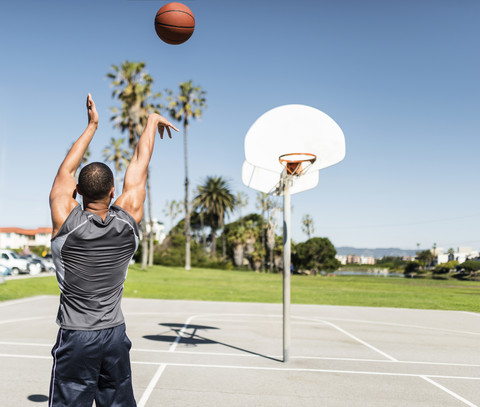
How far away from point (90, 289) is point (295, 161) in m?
6.48

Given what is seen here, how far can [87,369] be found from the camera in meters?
2.67

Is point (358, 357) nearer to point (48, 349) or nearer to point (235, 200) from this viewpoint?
point (48, 349)

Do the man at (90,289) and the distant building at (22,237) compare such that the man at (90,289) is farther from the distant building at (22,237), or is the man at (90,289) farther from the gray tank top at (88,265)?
the distant building at (22,237)

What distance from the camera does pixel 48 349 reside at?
8250 mm

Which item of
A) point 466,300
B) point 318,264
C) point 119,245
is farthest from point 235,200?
point 119,245

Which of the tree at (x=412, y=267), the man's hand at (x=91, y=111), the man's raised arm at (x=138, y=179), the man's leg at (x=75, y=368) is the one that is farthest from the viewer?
the tree at (x=412, y=267)

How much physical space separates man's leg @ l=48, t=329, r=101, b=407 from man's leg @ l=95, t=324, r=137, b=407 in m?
0.07

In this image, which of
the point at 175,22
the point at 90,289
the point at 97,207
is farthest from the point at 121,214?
the point at 175,22

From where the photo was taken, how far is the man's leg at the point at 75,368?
2.65 meters

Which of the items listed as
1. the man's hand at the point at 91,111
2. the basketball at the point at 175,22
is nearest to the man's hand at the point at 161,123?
the man's hand at the point at 91,111

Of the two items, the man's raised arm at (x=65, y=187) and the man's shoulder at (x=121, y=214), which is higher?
the man's raised arm at (x=65, y=187)

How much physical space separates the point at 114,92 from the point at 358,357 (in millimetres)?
36175

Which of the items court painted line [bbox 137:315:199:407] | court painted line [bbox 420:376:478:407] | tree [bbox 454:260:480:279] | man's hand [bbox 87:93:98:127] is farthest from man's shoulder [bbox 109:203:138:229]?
tree [bbox 454:260:480:279]

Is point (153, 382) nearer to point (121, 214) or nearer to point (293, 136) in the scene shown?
point (121, 214)
